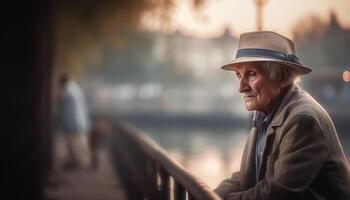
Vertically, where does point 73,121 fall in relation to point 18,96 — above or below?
below

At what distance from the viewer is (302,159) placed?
109 inches

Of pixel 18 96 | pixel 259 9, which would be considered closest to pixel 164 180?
pixel 18 96

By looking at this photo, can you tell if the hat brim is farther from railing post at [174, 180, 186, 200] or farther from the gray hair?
railing post at [174, 180, 186, 200]

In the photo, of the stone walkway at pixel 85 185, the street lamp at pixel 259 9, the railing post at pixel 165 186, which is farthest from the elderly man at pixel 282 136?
the stone walkway at pixel 85 185

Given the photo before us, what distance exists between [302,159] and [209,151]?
1062 inches

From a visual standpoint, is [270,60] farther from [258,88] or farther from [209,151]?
[209,151]

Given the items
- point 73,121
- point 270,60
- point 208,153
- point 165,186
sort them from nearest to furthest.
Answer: point 270,60
point 165,186
point 73,121
point 208,153

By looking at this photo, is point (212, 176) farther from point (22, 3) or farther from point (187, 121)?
point (187, 121)

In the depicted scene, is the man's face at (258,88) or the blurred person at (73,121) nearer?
the man's face at (258,88)

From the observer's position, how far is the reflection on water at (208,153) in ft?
66.8

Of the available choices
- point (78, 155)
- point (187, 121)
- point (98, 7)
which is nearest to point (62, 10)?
point (98, 7)

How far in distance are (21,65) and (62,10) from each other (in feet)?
43.5

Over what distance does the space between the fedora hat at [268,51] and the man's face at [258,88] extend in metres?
0.05

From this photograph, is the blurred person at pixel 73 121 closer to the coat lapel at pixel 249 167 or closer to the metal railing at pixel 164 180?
the metal railing at pixel 164 180
